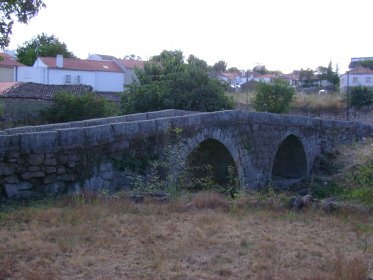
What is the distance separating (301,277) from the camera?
4000 millimetres

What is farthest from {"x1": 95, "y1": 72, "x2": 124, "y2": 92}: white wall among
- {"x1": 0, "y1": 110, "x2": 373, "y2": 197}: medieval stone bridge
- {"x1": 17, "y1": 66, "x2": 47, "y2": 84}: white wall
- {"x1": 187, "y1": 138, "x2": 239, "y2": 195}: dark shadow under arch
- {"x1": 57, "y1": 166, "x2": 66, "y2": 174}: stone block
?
{"x1": 57, "y1": 166, "x2": 66, "y2": 174}: stone block

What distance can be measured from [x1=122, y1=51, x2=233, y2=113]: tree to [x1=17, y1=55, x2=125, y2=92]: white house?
22.9 m

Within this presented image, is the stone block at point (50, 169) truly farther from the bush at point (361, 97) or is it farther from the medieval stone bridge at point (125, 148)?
the bush at point (361, 97)

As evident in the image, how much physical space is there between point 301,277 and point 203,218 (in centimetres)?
207

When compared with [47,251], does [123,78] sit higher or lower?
higher

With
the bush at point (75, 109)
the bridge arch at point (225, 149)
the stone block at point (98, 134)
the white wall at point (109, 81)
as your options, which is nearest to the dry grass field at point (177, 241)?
the stone block at point (98, 134)

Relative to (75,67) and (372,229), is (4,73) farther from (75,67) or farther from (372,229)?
(372,229)

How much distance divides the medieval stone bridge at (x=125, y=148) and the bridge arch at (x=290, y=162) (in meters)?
2.14

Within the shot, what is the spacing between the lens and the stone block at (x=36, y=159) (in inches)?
276

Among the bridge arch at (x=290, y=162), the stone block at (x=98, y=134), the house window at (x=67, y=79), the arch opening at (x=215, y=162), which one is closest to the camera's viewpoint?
the stone block at (x=98, y=134)

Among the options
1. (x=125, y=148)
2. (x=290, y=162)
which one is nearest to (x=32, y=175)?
(x=125, y=148)

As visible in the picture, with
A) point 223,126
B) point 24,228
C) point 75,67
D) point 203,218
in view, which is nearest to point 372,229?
point 203,218

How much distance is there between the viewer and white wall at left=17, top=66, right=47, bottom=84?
43.8 meters

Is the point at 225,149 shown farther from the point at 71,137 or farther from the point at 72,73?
the point at 72,73
